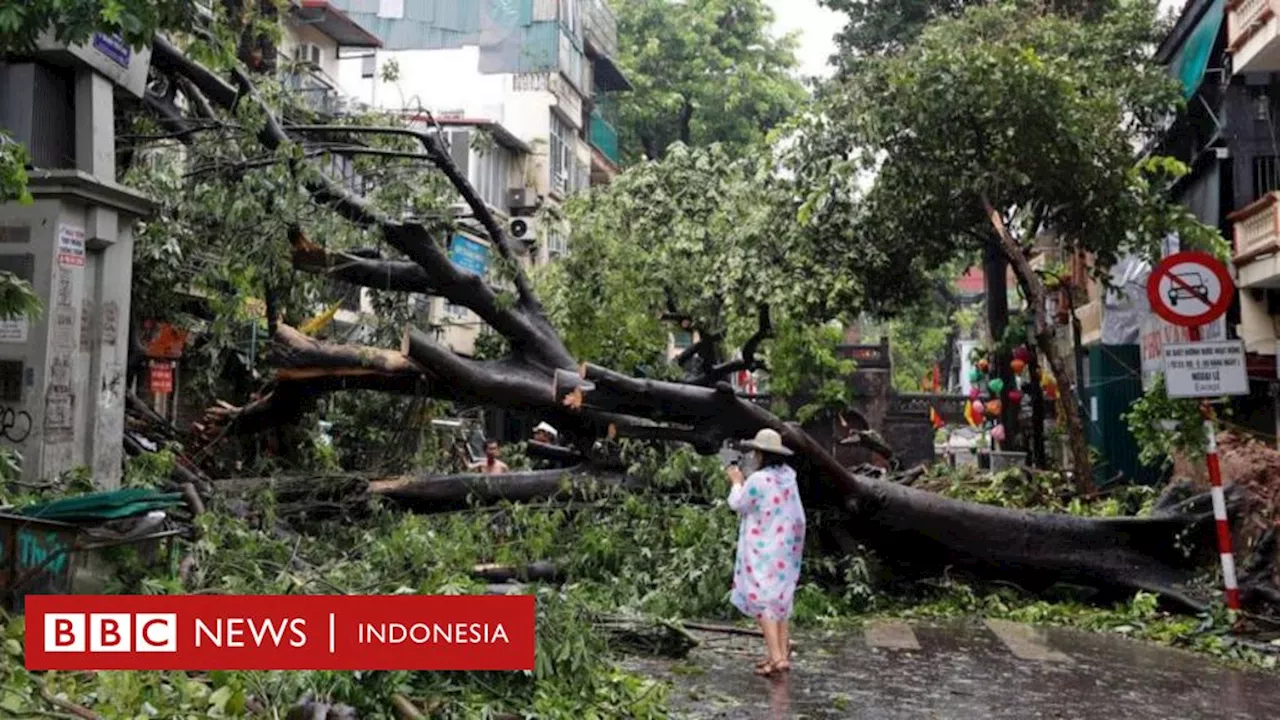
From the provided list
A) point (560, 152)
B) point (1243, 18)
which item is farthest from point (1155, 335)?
point (560, 152)

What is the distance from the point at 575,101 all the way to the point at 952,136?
2345cm

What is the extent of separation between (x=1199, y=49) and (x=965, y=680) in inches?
626

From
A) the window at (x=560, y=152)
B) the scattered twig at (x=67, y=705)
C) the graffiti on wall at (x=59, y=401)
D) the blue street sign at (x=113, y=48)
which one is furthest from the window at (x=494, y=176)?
the scattered twig at (x=67, y=705)

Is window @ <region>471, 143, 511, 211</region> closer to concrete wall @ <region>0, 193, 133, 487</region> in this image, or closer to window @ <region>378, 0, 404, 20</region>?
window @ <region>378, 0, 404, 20</region>

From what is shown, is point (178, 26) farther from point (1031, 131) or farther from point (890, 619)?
point (1031, 131)

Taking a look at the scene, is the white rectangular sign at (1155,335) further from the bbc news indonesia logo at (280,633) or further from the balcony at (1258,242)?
the bbc news indonesia logo at (280,633)

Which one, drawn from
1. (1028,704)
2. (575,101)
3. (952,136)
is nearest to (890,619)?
(1028,704)

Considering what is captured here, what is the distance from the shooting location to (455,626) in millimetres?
6453

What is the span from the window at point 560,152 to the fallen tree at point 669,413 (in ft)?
83.5

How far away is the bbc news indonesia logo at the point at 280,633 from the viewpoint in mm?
5879

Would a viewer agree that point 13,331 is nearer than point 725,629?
No

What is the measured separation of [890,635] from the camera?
34.0ft

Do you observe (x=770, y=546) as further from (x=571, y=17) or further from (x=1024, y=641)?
(x=571, y=17)

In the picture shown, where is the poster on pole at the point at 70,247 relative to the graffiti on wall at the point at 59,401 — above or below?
above
